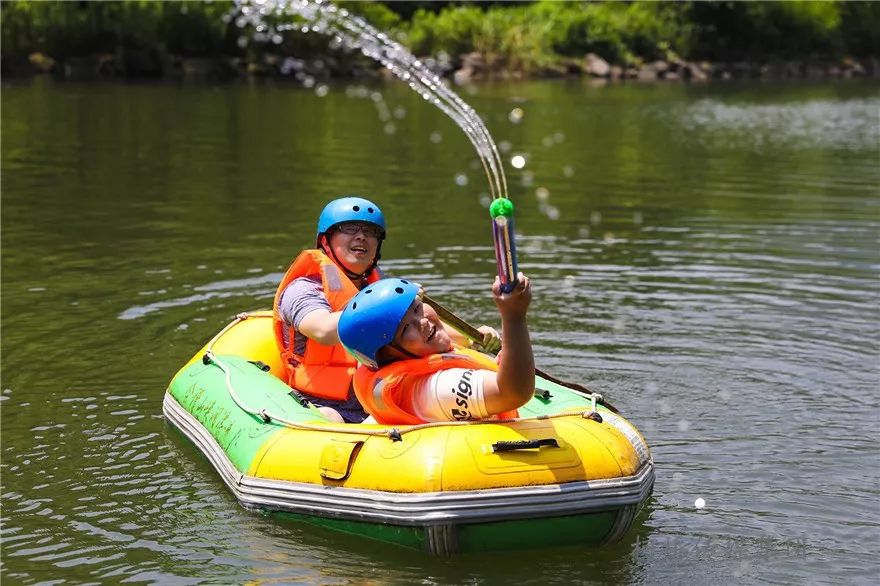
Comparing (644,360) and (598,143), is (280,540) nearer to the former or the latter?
(644,360)

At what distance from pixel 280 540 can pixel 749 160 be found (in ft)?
57.4

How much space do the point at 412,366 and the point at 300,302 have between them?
1365mm

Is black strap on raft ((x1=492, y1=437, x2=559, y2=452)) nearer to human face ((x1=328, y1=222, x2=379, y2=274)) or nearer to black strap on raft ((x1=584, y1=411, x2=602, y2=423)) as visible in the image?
black strap on raft ((x1=584, y1=411, x2=602, y2=423))

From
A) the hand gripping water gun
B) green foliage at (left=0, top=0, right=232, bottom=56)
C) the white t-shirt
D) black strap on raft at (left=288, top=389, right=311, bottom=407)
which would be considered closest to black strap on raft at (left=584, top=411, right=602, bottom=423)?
the white t-shirt

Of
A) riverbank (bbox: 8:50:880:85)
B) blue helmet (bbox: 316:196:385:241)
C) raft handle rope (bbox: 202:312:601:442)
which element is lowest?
riverbank (bbox: 8:50:880:85)

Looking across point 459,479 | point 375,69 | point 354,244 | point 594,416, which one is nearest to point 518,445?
point 459,479

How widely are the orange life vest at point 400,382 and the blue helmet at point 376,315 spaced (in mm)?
138

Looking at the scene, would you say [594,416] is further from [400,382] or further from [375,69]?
[375,69]

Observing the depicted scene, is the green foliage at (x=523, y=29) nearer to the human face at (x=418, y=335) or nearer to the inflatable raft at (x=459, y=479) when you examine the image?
the inflatable raft at (x=459, y=479)

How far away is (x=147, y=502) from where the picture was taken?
6.62 meters

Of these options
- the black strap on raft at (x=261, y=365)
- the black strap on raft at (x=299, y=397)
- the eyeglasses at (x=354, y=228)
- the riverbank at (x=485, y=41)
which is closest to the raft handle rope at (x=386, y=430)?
the black strap on raft at (x=299, y=397)

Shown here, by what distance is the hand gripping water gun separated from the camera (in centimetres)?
486

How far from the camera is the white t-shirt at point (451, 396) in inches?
225

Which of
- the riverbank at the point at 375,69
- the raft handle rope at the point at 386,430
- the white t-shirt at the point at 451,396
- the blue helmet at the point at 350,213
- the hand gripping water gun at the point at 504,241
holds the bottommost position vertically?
the riverbank at the point at 375,69
